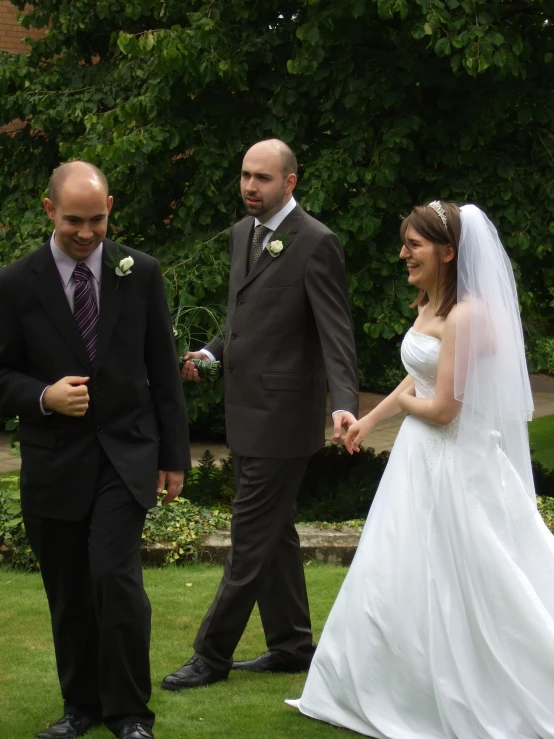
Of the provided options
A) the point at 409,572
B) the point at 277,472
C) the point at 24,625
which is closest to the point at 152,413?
the point at 277,472

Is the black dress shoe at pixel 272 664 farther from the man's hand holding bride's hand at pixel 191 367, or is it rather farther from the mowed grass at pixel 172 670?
the man's hand holding bride's hand at pixel 191 367

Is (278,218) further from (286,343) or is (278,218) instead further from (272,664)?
(272,664)

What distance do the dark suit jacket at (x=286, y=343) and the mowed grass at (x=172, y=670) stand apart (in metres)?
1.08

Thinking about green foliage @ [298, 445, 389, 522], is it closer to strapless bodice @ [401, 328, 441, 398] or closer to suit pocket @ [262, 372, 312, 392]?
suit pocket @ [262, 372, 312, 392]

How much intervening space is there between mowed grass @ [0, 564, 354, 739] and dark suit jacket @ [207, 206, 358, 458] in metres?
1.08

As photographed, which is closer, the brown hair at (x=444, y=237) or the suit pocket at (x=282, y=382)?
the brown hair at (x=444, y=237)

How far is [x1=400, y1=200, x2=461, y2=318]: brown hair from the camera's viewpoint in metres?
5.07

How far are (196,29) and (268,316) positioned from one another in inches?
154

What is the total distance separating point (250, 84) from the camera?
→ 9320 mm

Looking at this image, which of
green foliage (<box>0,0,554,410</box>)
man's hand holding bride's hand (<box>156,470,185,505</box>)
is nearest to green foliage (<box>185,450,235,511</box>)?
green foliage (<box>0,0,554,410</box>)

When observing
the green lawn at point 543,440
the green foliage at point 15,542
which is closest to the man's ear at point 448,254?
the green foliage at point 15,542

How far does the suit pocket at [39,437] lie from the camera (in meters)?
4.60

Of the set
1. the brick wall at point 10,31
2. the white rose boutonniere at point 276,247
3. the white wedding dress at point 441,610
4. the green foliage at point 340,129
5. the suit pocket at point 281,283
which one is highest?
the brick wall at point 10,31

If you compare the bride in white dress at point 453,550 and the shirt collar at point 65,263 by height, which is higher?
the shirt collar at point 65,263
